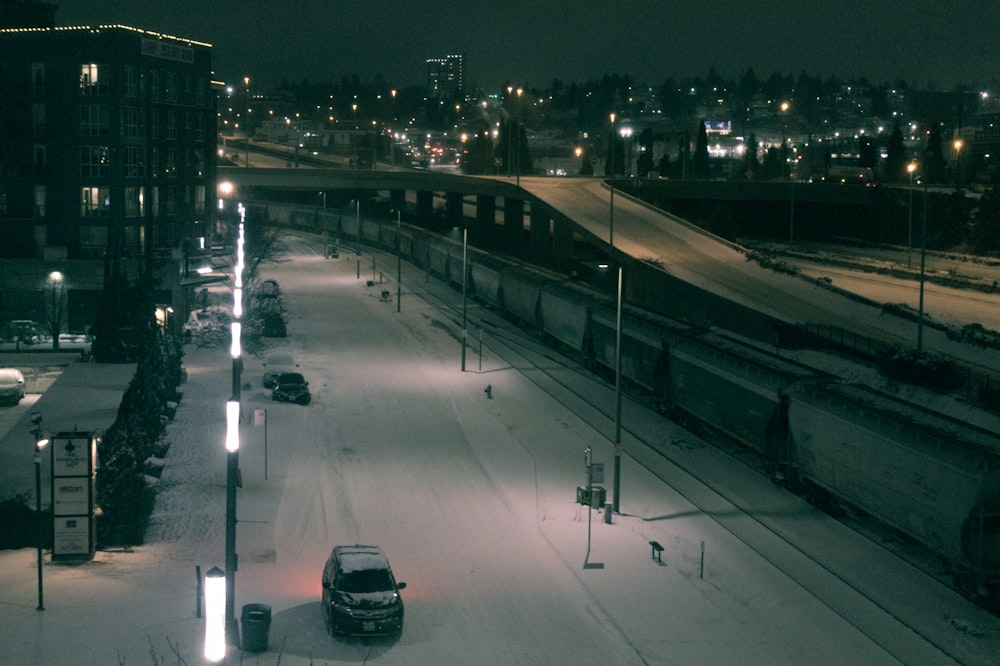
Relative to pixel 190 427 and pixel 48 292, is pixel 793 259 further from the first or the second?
pixel 190 427

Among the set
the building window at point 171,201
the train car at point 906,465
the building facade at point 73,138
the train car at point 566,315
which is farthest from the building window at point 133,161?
the train car at point 906,465

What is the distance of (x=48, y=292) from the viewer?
195 feet

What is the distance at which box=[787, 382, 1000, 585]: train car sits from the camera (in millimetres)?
23516

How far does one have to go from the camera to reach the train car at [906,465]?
23.5 m

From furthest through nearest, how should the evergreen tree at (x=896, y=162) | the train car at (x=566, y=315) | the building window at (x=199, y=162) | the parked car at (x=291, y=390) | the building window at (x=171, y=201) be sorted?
the evergreen tree at (x=896, y=162), the building window at (x=199, y=162), the building window at (x=171, y=201), the train car at (x=566, y=315), the parked car at (x=291, y=390)

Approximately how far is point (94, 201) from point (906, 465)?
52233mm

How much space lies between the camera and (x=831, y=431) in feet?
96.5

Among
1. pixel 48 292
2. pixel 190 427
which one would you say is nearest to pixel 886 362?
pixel 190 427

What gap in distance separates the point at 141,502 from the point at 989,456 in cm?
1887

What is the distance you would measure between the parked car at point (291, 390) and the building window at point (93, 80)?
28.3m

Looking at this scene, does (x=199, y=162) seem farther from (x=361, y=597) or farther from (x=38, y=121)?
(x=361, y=597)

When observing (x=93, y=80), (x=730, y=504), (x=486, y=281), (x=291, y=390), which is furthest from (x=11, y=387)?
(x=486, y=281)

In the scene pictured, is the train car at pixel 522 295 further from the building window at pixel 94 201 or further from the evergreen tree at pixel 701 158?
the evergreen tree at pixel 701 158

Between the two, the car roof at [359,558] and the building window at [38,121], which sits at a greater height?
the building window at [38,121]
